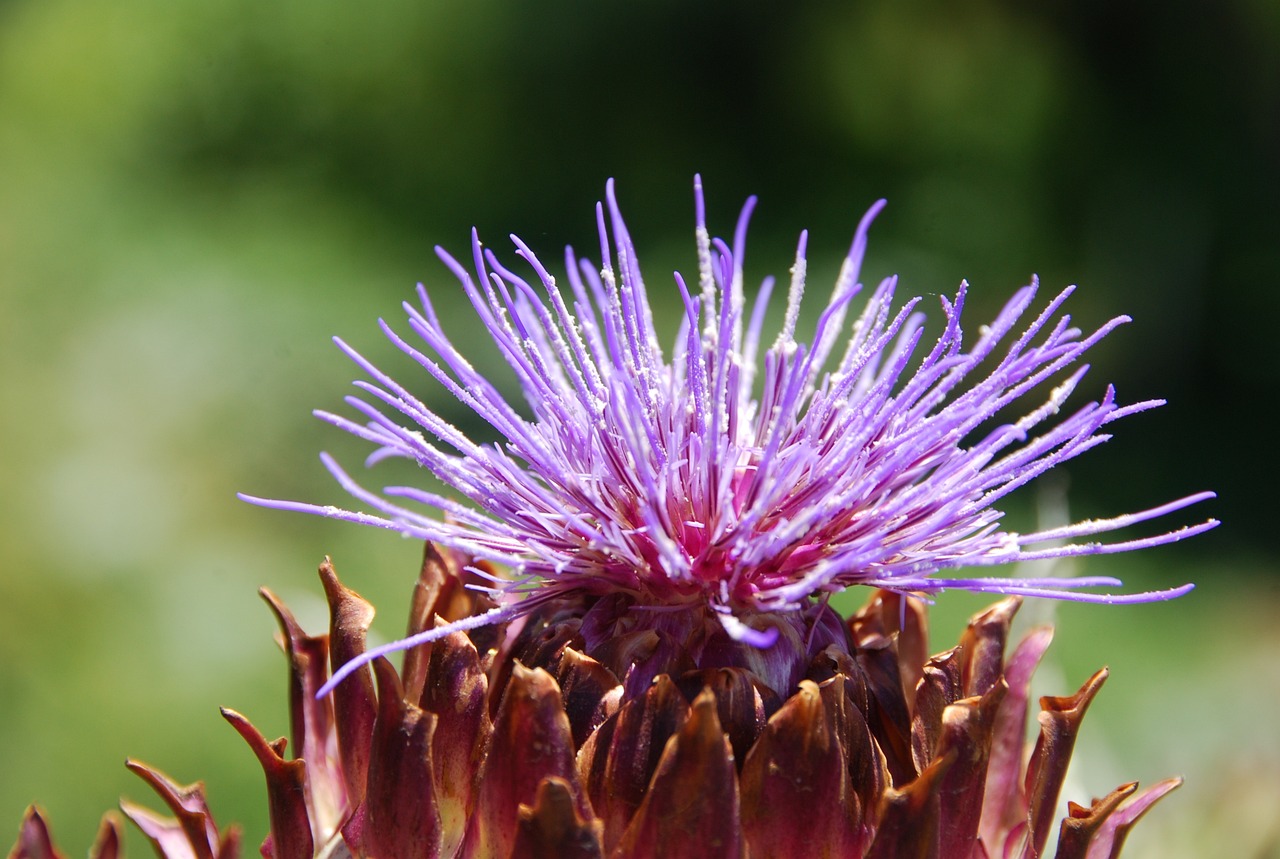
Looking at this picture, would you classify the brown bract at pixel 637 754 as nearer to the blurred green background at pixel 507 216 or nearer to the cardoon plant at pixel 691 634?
the cardoon plant at pixel 691 634

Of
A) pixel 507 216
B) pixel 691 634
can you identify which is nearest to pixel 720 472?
pixel 691 634

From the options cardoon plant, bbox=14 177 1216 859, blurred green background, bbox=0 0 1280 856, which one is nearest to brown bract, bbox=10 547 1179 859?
cardoon plant, bbox=14 177 1216 859

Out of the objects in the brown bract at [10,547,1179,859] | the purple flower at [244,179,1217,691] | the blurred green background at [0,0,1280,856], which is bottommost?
the brown bract at [10,547,1179,859]

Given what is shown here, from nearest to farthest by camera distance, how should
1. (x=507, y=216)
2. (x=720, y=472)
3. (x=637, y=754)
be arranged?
(x=637, y=754), (x=720, y=472), (x=507, y=216)

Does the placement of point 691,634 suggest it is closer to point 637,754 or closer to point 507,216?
point 637,754

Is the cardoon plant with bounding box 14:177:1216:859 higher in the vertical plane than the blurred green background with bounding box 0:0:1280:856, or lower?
lower

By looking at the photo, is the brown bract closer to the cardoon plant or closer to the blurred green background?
the cardoon plant

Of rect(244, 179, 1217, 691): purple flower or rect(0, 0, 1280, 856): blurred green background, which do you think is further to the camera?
rect(0, 0, 1280, 856): blurred green background
